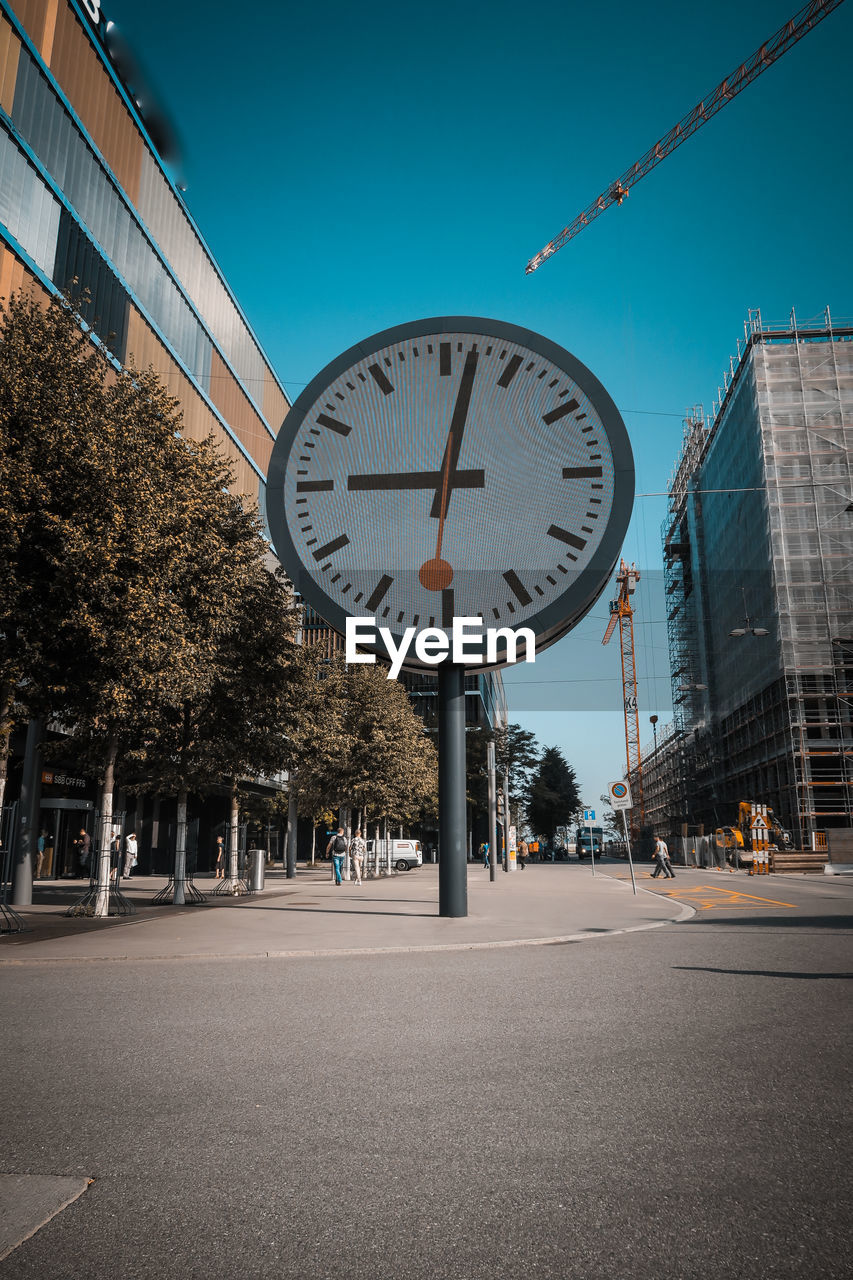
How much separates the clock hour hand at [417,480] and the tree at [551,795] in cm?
6182

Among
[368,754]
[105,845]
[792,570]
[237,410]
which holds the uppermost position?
[237,410]

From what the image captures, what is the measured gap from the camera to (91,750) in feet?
63.7

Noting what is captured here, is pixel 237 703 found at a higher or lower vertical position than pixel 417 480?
lower

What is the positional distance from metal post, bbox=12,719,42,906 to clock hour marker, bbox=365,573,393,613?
7767 millimetres

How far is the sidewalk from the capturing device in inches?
445

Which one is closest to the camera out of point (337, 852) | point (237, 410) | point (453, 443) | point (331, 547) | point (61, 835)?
point (453, 443)

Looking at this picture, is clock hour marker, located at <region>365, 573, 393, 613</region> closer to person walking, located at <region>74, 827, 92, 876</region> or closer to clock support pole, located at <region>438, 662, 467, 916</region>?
clock support pole, located at <region>438, 662, 467, 916</region>

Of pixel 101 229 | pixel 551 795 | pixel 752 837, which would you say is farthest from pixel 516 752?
pixel 101 229

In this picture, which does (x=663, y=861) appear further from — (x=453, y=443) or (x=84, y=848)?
(x=453, y=443)

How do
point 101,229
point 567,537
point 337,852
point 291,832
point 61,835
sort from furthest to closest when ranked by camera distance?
point 291,832 < point 61,835 < point 337,852 < point 101,229 < point 567,537

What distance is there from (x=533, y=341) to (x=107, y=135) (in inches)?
805

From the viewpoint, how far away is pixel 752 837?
41.3 metres

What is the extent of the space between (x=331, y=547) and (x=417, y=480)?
1.91 metres

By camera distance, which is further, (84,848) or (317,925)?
(84,848)
